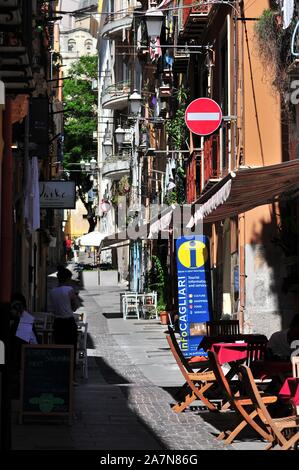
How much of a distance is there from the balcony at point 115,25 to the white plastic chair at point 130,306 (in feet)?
70.7

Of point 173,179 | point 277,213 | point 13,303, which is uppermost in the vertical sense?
point 173,179

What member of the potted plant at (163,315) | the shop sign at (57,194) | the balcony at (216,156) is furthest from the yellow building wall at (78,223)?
the balcony at (216,156)

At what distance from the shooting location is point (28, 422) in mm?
11859

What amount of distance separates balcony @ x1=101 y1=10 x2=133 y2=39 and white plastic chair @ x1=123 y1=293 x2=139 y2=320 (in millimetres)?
21553

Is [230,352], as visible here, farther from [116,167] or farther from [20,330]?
[116,167]

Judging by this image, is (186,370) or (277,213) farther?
(277,213)

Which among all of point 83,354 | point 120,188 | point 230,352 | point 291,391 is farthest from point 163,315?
point 120,188

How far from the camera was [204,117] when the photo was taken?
70.6ft

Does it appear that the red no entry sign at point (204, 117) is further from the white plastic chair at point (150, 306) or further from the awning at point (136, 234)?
the white plastic chair at point (150, 306)

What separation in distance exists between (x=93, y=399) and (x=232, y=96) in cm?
898

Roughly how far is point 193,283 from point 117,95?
113ft
